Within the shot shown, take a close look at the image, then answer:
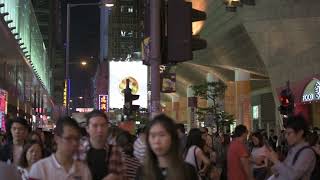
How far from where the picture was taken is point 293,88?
120ft

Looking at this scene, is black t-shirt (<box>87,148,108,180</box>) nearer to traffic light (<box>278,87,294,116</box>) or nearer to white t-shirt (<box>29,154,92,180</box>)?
white t-shirt (<box>29,154,92,180</box>)

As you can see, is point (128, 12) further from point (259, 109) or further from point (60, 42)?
point (259, 109)

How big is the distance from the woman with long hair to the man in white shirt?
67 centimetres

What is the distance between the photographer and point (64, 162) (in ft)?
14.6

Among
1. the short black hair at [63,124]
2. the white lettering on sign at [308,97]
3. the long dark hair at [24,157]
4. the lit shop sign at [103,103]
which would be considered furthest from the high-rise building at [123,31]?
the short black hair at [63,124]

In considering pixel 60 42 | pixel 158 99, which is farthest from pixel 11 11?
pixel 60 42

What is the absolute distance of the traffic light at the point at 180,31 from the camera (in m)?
10.0

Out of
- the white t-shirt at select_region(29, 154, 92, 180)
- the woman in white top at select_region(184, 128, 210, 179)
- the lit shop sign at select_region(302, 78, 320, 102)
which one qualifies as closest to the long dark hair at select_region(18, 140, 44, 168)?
the white t-shirt at select_region(29, 154, 92, 180)

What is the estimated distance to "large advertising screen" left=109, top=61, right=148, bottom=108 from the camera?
56000 mm

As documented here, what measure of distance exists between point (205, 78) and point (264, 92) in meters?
11.0

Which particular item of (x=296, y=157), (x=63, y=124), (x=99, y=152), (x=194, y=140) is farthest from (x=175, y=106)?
(x=63, y=124)

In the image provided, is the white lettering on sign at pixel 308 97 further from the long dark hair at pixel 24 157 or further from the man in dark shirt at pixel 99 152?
the man in dark shirt at pixel 99 152

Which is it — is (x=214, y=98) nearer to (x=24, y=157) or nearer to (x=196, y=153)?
(x=196, y=153)

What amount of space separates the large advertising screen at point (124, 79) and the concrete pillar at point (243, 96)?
844 cm
